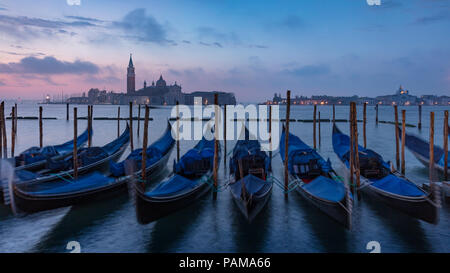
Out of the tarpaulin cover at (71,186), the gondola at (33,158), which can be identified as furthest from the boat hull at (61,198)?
the gondola at (33,158)

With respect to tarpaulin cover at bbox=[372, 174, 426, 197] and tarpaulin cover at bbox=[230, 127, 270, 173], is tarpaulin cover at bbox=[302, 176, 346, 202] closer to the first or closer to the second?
tarpaulin cover at bbox=[372, 174, 426, 197]

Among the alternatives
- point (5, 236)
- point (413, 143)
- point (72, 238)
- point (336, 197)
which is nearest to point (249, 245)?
point (336, 197)

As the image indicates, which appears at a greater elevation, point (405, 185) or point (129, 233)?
point (405, 185)

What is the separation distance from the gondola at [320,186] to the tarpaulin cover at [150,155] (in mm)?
5412

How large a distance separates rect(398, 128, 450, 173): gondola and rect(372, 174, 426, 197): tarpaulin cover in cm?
480

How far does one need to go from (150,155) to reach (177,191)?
5.41 meters

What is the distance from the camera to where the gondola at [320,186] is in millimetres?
6930

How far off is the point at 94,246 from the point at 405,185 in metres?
7.57

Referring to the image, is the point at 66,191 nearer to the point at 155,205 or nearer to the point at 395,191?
the point at 155,205

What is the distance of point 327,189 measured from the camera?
7832 mm

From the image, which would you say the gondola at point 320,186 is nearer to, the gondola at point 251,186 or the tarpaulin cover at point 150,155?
the gondola at point 251,186
